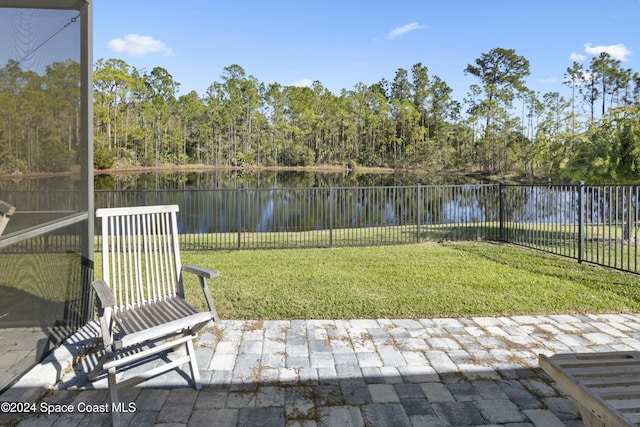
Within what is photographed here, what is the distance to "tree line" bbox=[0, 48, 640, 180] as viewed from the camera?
109 feet

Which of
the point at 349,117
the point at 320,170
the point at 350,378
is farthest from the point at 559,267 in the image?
the point at 320,170

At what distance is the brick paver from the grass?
41 centimetres

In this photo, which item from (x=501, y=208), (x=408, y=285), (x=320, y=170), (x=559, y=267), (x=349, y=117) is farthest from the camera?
(x=320, y=170)

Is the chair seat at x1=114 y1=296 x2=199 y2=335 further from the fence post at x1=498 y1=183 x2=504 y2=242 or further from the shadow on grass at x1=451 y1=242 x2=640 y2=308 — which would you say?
the fence post at x1=498 y1=183 x2=504 y2=242

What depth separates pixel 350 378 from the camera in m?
2.59

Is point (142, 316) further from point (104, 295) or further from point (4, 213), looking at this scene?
point (4, 213)

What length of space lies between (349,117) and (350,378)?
139 feet

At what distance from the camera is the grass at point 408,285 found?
4.00 meters

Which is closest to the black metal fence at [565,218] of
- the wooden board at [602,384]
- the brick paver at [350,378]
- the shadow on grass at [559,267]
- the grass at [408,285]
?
the shadow on grass at [559,267]

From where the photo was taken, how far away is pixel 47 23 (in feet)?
9.00

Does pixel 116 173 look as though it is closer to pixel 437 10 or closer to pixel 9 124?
pixel 437 10

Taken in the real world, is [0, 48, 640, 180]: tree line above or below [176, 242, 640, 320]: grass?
above

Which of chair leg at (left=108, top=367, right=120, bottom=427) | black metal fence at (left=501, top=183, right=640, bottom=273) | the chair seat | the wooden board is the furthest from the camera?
black metal fence at (left=501, top=183, right=640, bottom=273)

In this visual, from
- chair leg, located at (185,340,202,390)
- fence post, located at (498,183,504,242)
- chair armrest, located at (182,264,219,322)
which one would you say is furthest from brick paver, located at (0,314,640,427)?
fence post, located at (498,183,504,242)
